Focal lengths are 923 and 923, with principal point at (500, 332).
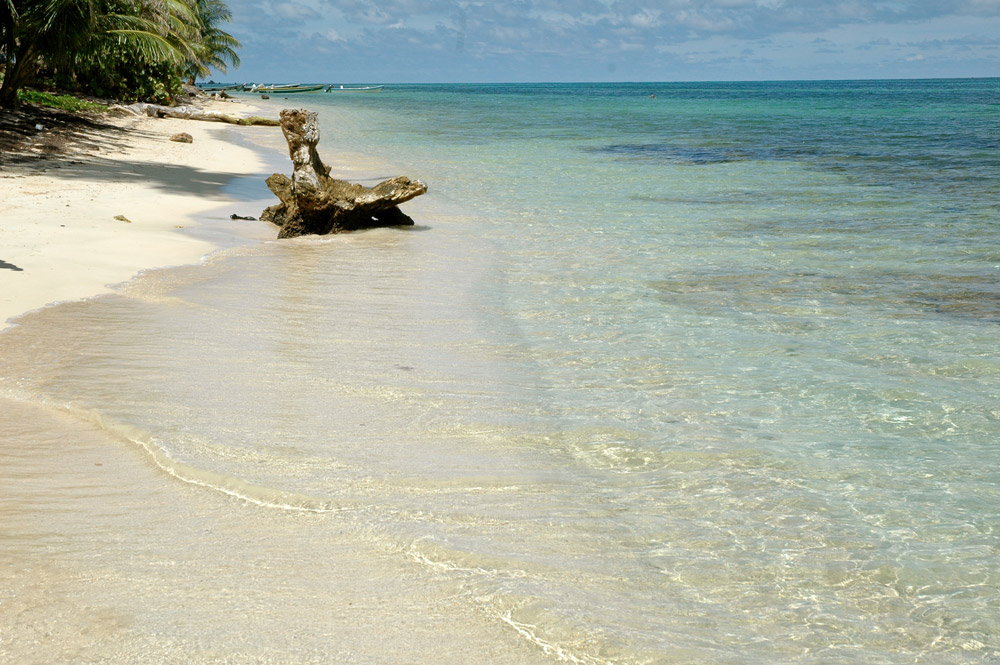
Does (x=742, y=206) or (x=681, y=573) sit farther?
(x=742, y=206)

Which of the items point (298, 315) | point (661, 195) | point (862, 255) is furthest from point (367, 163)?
point (298, 315)

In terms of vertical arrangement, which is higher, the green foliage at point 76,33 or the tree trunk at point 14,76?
the green foliage at point 76,33

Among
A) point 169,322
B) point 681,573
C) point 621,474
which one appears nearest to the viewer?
point 681,573

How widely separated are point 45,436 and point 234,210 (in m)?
9.06

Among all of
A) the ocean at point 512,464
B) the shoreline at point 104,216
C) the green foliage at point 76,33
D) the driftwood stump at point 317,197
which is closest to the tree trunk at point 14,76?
the green foliage at point 76,33

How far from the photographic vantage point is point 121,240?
9391mm

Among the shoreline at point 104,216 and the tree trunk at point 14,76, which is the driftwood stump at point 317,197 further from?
the tree trunk at point 14,76

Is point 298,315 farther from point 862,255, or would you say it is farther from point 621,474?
point 862,255


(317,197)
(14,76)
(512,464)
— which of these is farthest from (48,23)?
(512,464)

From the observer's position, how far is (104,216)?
1075 centimetres

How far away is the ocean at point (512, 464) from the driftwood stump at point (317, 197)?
1800 millimetres

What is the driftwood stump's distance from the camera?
1093 cm

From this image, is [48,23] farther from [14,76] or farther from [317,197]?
[317,197]

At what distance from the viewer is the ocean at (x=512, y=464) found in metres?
2.85
